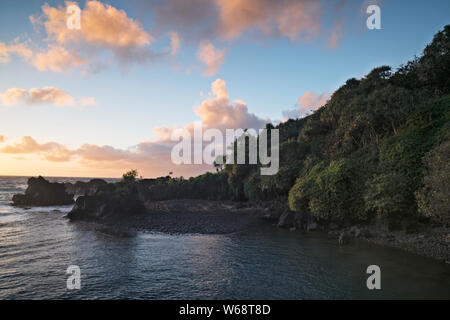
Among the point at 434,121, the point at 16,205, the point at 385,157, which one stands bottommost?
the point at 16,205

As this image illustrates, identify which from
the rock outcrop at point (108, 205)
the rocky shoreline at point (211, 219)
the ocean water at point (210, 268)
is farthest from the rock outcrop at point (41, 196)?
the ocean water at point (210, 268)

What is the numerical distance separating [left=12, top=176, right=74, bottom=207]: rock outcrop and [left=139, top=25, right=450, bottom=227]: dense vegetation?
234ft

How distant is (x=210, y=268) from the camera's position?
25109 millimetres

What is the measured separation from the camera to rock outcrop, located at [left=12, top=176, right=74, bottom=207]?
81375 millimetres

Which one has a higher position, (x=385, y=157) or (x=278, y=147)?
(x=278, y=147)

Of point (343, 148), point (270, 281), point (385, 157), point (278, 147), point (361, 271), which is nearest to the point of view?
point (270, 281)

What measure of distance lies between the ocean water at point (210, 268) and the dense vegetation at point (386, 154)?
6.22 m

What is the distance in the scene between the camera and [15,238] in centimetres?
3719

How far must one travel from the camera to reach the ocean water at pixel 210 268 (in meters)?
19.5

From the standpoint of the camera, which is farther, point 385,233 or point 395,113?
point 395,113

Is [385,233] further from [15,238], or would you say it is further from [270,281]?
[15,238]

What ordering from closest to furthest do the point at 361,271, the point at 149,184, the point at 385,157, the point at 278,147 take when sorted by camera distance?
1. the point at 361,271
2. the point at 385,157
3. the point at 278,147
4. the point at 149,184

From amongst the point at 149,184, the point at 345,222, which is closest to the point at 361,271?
the point at 345,222
